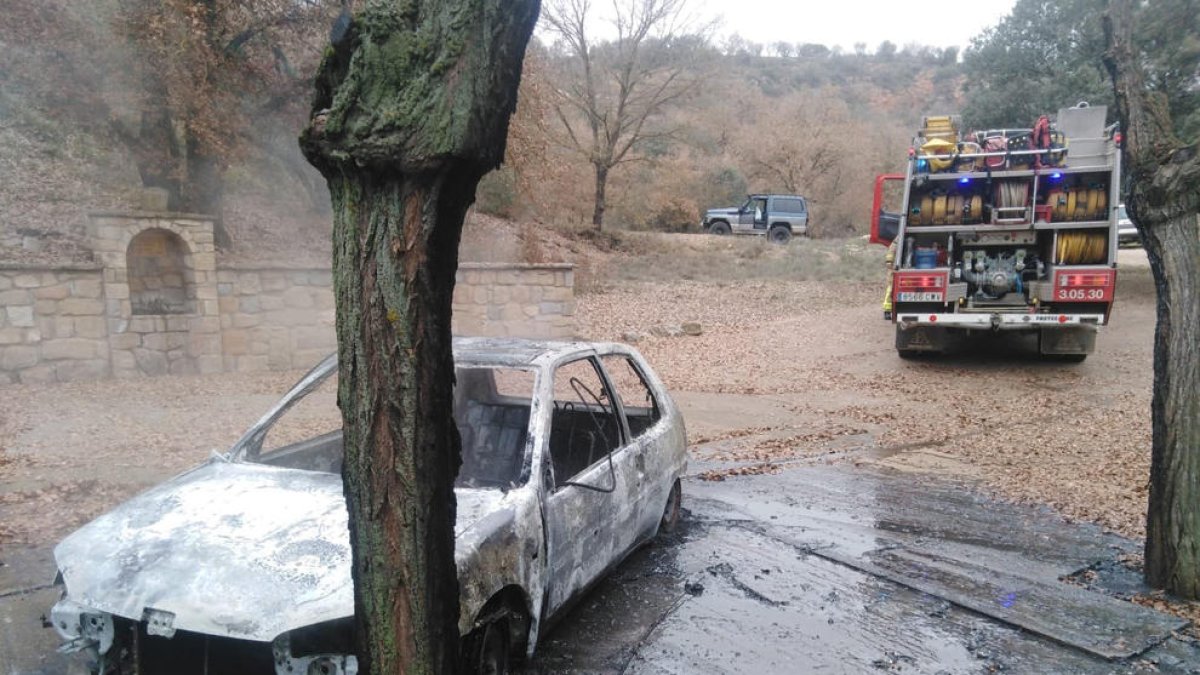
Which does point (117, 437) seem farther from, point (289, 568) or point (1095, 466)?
point (1095, 466)

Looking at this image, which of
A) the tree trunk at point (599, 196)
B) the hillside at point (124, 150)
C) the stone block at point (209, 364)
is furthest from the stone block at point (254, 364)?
the tree trunk at point (599, 196)

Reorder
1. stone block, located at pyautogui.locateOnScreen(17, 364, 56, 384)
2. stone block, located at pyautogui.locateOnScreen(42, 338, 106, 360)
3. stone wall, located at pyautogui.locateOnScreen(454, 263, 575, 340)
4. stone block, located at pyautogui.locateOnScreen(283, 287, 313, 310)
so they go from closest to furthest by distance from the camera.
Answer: stone block, located at pyautogui.locateOnScreen(17, 364, 56, 384) < stone block, located at pyautogui.locateOnScreen(42, 338, 106, 360) < stone block, located at pyautogui.locateOnScreen(283, 287, 313, 310) < stone wall, located at pyautogui.locateOnScreen(454, 263, 575, 340)

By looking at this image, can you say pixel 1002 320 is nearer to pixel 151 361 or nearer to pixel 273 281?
pixel 273 281

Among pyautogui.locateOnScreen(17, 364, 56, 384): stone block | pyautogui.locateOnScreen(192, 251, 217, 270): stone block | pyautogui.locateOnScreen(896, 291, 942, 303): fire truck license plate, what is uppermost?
pyautogui.locateOnScreen(192, 251, 217, 270): stone block

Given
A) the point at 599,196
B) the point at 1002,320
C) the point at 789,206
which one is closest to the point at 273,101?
the point at 1002,320

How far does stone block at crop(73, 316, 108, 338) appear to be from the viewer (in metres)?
9.48

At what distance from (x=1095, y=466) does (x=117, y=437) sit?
8.11 m

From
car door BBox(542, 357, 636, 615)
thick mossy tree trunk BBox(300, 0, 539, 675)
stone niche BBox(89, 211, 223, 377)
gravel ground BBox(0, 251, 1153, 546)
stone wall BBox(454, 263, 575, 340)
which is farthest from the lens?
stone wall BBox(454, 263, 575, 340)

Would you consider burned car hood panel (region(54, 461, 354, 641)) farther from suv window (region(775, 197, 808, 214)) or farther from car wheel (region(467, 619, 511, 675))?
suv window (region(775, 197, 808, 214))

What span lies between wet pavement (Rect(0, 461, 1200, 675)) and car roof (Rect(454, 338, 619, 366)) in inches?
48.8

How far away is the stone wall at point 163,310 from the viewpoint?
363 inches

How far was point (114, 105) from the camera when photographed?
39.0 ft

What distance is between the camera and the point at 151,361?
9961mm

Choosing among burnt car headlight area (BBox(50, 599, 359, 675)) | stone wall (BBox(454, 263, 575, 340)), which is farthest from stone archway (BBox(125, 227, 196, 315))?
burnt car headlight area (BBox(50, 599, 359, 675))
